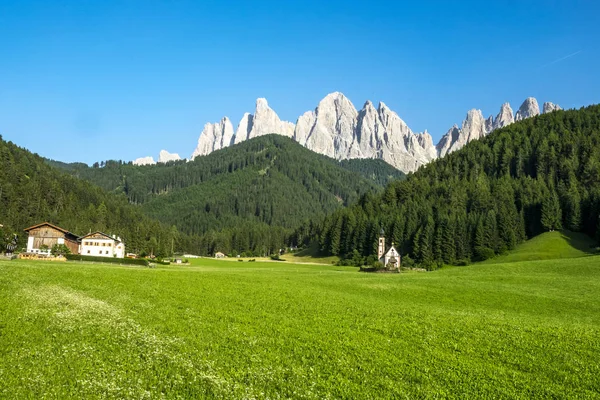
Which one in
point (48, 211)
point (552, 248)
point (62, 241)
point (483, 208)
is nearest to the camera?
point (552, 248)

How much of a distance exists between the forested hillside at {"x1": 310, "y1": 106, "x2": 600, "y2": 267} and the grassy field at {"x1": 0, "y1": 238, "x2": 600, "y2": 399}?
292 feet

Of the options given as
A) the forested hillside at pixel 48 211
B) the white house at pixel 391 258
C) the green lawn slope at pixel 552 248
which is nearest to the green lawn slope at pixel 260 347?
the white house at pixel 391 258

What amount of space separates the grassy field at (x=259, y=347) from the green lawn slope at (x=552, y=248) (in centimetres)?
7621

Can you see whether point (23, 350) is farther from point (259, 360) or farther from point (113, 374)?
point (259, 360)

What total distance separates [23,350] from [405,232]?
136 m

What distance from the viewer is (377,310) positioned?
34.3 meters

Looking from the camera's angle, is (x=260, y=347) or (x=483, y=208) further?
(x=483, y=208)

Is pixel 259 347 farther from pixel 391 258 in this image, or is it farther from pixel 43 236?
pixel 43 236

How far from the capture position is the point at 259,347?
65.8ft

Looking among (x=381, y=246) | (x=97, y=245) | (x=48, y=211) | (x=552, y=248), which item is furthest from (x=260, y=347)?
(x=48, y=211)

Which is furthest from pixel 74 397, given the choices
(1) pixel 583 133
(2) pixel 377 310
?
(1) pixel 583 133

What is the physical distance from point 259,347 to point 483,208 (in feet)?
475

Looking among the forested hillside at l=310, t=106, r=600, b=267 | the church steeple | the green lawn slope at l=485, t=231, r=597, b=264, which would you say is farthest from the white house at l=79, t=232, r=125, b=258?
the green lawn slope at l=485, t=231, r=597, b=264

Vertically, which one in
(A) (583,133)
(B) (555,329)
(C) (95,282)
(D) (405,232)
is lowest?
(B) (555,329)
